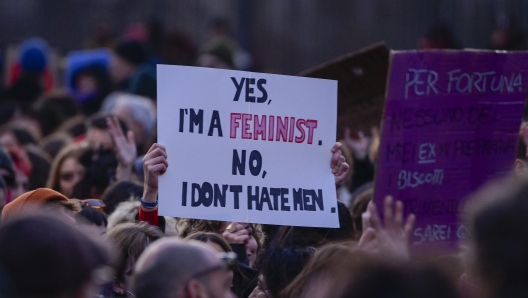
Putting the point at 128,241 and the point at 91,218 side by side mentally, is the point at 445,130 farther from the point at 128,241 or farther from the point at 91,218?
the point at 91,218

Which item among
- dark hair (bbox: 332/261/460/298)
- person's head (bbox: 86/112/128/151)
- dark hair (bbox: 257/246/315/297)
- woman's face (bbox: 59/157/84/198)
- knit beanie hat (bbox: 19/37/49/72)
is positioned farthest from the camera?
knit beanie hat (bbox: 19/37/49/72)

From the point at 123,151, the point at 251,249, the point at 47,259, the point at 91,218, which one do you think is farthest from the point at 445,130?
the point at 123,151

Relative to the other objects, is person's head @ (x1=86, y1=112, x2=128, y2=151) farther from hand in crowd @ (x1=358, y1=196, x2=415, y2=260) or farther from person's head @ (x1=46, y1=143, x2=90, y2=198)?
hand in crowd @ (x1=358, y1=196, x2=415, y2=260)

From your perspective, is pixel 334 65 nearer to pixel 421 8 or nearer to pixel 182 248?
pixel 182 248

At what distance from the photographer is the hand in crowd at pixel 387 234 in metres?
3.61

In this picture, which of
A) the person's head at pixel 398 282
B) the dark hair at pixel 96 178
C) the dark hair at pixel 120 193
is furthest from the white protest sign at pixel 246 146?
the person's head at pixel 398 282

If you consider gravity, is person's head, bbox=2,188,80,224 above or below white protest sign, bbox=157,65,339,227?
below

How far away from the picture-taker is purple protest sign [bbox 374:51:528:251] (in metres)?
4.43

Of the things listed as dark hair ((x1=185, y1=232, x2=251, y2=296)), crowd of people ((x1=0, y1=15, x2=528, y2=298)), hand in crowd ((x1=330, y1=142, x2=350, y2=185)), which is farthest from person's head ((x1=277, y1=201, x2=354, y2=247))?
dark hair ((x1=185, y1=232, x2=251, y2=296))

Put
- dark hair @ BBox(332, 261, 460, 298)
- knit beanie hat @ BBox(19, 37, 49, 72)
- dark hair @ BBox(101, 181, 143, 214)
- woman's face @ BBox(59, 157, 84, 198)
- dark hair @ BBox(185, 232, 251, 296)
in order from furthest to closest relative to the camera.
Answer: knit beanie hat @ BBox(19, 37, 49, 72)
woman's face @ BBox(59, 157, 84, 198)
dark hair @ BBox(101, 181, 143, 214)
dark hair @ BBox(185, 232, 251, 296)
dark hair @ BBox(332, 261, 460, 298)

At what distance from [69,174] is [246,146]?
2446 mm

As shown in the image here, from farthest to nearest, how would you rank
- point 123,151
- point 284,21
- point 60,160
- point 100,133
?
1. point 284,21
2. point 100,133
3. point 60,160
4. point 123,151

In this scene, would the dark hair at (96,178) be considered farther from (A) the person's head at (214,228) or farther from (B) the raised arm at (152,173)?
(B) the raised arm at (152,173)

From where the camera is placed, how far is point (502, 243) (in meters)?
2.30
